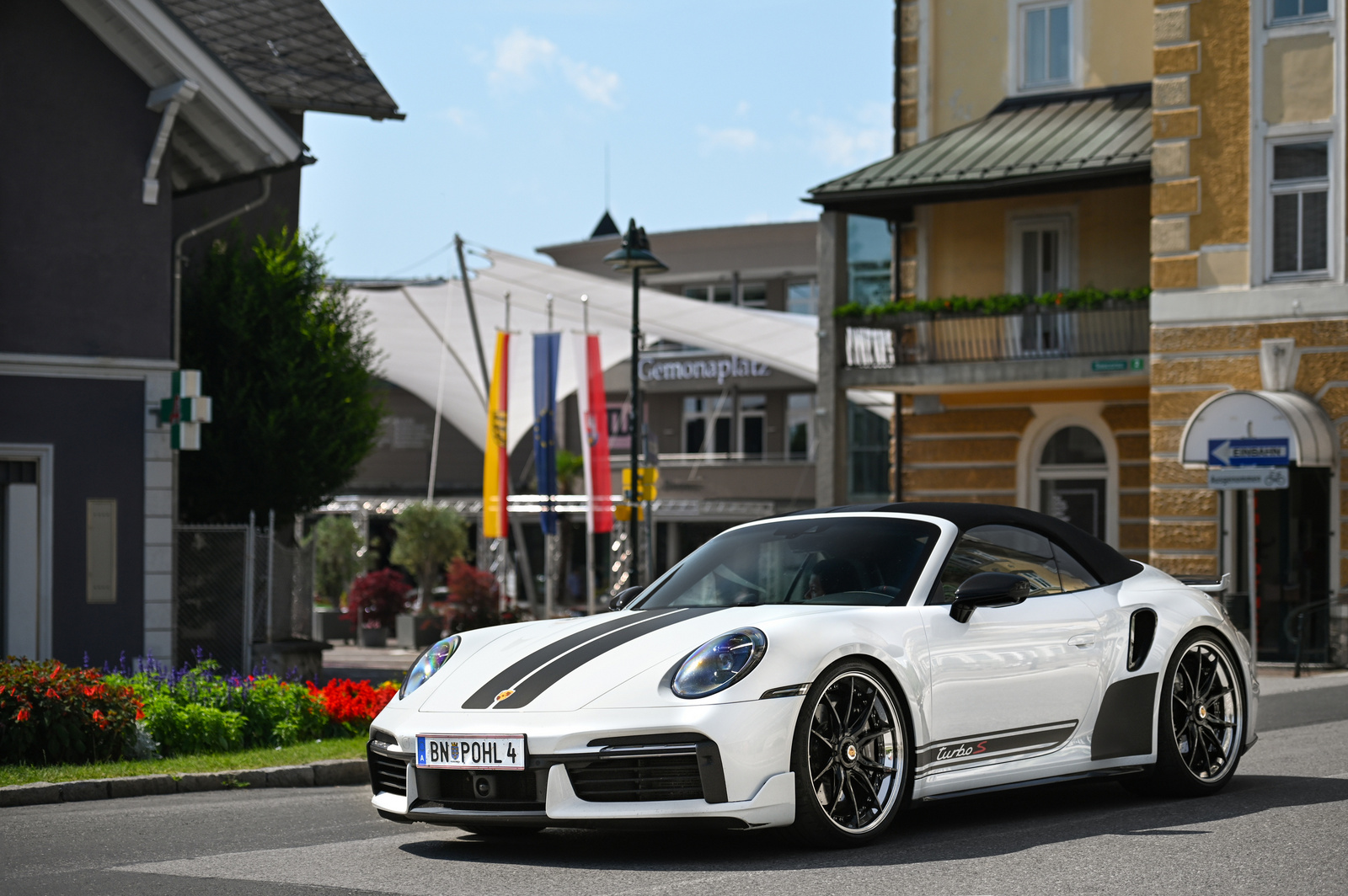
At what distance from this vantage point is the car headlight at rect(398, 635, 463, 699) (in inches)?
302

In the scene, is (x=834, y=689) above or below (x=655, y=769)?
above

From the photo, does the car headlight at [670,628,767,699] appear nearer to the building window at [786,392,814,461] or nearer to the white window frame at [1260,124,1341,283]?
the white window frame at [1260,124,1341,283]

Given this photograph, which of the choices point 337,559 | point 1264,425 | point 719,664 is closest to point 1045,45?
point 1264,425

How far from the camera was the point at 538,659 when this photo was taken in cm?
727

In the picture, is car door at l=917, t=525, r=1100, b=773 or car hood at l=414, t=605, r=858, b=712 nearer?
car hood at l=414, t=605, r=858, b=712

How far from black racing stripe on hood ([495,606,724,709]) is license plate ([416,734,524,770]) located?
0.57ft

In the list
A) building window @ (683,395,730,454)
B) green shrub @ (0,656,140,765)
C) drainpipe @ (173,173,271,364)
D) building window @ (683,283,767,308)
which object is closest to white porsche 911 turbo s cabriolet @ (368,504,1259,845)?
green shrub @ (0,656,140,765)

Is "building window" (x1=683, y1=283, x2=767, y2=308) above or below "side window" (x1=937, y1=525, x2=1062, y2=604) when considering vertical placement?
above

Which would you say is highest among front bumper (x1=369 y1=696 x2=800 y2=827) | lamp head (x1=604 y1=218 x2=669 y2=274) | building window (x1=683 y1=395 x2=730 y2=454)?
lamp head (x1=604 y1=218 x2=669 y2=274)

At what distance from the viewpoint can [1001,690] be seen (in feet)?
24.9

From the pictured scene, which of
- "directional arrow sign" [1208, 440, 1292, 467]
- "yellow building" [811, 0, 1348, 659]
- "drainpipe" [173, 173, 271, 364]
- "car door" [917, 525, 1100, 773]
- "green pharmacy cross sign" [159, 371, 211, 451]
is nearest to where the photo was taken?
"car door" [917, 525, 1100, 773]

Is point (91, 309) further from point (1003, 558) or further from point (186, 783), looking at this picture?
point (1003, 558)

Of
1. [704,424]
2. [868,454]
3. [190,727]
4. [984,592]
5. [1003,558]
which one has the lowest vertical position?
[190,727]

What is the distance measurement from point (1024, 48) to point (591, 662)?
24241 millimetres
